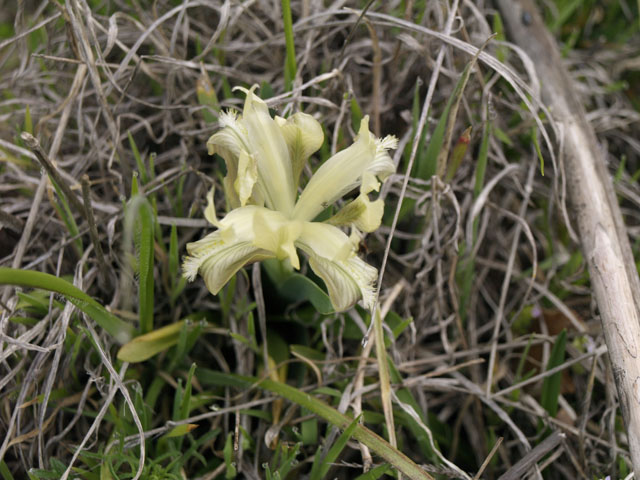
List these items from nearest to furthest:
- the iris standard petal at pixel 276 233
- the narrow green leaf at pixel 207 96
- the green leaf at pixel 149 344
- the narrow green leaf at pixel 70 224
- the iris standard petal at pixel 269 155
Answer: the iris standard petal at pixel 276 233, the iris standard petal at pixel 269 155, the green leaf at pixel 149 344, the narrow green leaf at pixel 70 224, the narrow green leaf at pixel 207 96

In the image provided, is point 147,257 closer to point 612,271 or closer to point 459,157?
point 459,157

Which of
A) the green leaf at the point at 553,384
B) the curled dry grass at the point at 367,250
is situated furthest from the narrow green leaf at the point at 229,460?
Answer: the green leaf at the point at 553,384

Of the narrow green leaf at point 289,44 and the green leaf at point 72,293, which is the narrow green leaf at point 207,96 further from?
the green leaf at point 72,293

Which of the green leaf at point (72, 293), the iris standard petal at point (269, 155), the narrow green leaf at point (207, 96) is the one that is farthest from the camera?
the narrow green leaf at point (207, 96)

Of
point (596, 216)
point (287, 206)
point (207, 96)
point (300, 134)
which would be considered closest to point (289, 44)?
point (207, 96)

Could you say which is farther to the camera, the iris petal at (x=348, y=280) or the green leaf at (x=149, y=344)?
the green leaf at (x=149, y=344)

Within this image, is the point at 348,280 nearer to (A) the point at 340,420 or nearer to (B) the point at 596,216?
(A) the point at 340,420
